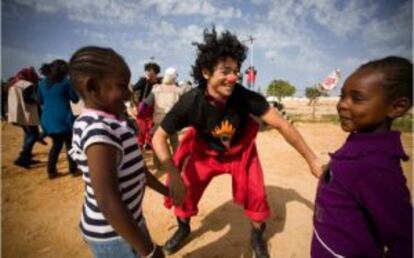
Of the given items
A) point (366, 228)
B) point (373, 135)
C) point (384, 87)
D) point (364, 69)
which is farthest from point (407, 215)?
point (364, 69)

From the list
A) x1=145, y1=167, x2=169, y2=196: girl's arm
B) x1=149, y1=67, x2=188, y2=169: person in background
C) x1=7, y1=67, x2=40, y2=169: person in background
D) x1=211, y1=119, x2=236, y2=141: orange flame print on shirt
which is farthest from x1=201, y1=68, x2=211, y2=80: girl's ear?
x1=7, y1=67, x2=40, y2=169: person in background

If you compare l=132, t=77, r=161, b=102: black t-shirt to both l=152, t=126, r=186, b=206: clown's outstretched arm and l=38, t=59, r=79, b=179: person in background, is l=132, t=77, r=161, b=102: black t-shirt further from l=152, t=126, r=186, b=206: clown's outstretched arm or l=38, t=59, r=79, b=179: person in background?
l=152, t=126, r=186, b=206: clown's outstretched arm

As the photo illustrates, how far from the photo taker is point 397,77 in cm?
136

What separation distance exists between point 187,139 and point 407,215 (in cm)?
224

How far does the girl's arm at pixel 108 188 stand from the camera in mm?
1229

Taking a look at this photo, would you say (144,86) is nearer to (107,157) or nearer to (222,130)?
(222,130)

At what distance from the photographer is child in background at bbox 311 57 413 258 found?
4.07 ft

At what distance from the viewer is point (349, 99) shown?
58.3 inches

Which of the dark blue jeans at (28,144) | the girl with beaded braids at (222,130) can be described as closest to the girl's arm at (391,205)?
the girl with beaded braids at (222,130)

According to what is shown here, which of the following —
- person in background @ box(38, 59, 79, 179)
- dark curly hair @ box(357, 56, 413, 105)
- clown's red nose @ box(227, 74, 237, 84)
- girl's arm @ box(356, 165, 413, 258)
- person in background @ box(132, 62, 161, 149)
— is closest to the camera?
girl's arm @ box(356, 165, 413, 258)

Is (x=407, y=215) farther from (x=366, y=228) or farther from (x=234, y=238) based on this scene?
(x=234, y=238)

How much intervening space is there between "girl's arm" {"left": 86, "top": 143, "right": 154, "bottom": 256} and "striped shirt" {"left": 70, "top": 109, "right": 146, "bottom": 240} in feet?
0.15

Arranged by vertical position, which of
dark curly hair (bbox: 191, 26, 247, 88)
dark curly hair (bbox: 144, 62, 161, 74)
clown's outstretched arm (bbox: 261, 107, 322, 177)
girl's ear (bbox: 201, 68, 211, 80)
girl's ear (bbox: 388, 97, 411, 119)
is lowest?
clown's outstretched arm (bbox: 261, 107, 322, 177)

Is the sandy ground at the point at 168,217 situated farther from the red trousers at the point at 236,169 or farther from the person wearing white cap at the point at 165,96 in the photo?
the person wearing white cap at the point at 165,96
